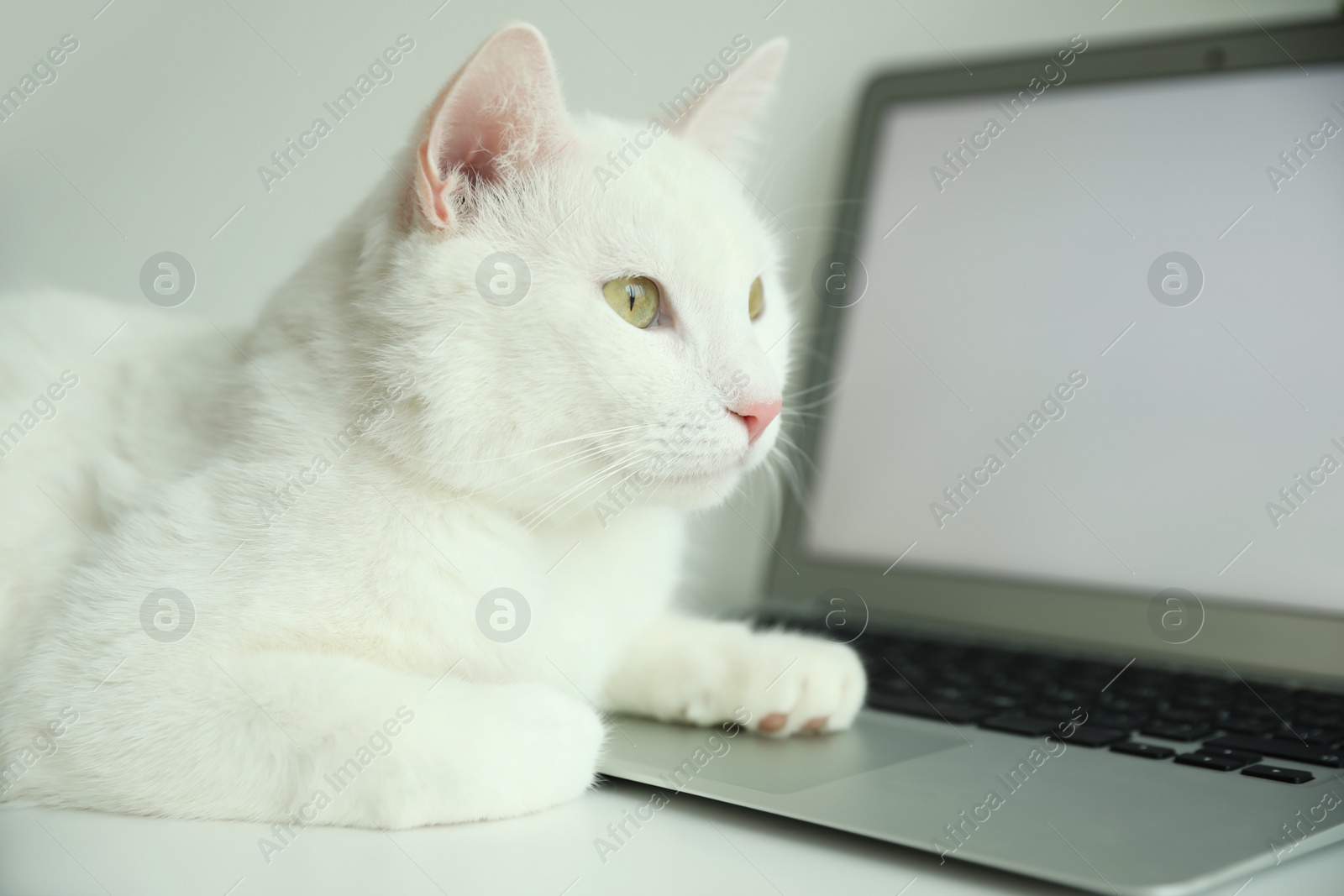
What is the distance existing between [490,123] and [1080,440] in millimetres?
1092

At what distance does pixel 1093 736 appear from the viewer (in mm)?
983

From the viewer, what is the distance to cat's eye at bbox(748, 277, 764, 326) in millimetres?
1070

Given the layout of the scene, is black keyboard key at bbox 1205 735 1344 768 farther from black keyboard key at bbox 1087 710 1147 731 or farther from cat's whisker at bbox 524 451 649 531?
cat's whisker at bbox 524 451 649 531

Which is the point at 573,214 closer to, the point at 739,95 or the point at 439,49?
the point at 739,95

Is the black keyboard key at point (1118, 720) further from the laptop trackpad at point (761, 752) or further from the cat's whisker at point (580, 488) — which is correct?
the cat's whisker at point (580, 488)

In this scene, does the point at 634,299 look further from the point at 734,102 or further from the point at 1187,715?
the point at 1187,715

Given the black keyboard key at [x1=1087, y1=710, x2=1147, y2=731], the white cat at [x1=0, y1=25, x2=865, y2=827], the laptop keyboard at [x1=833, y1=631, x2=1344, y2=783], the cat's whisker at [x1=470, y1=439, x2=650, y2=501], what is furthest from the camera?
the black keyboard key at [x1=1087, y1=710, x2=1147, y2=731]

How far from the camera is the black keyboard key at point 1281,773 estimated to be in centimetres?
85

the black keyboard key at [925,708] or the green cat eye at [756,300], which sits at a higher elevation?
the green cat eye at [756,300]

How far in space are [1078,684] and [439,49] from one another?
1.31m

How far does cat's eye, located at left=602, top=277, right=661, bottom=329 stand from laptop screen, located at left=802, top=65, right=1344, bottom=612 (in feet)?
3.01

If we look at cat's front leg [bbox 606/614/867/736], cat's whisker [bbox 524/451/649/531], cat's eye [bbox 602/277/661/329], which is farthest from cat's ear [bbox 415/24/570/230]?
cat's front leg [bbox 606/614/867/736]

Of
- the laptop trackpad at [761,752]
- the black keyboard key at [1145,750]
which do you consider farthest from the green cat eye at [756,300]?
the black keyboard key at [1145,750]

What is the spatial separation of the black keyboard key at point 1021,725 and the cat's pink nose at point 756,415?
0.43m
